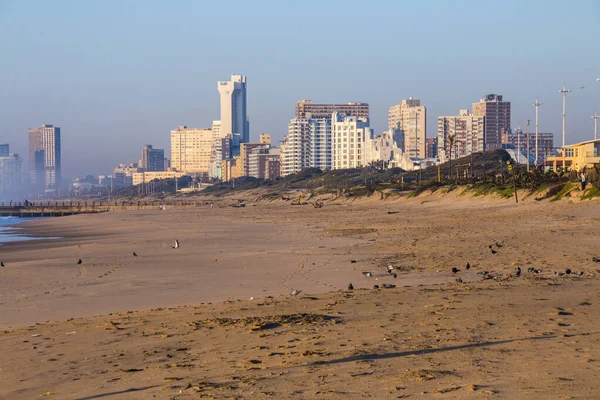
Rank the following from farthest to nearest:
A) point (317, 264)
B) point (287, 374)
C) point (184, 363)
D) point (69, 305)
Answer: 1. point (317, 264)
2. point (69, 305)
3. point (184, 363)
4. point (287, 374)

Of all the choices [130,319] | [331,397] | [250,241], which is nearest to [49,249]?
A: [250,241]

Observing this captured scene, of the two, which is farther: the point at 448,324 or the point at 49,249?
the point at 49,249

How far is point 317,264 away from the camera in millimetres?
19828

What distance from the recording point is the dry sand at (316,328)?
7.10 m

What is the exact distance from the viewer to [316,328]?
31.9ft

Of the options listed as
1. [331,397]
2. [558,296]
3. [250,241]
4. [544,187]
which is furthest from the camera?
[544,187]

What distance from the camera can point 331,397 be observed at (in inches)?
260

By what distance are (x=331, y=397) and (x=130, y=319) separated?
584 cm

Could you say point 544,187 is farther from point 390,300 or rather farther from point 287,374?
point 287,374

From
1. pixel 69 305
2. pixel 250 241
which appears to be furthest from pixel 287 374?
pixel 250 241

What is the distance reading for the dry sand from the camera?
23.3 ft

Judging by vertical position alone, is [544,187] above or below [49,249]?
above

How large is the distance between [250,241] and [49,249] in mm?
8248

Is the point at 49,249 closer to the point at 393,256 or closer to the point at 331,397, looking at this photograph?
the point at 393,256
